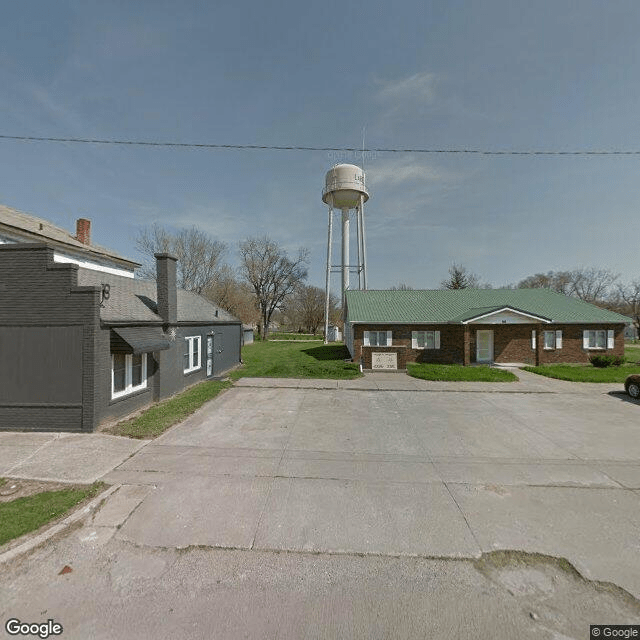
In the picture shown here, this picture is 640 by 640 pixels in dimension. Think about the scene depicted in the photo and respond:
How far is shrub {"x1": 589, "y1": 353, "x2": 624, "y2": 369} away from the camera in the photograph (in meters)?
19.0

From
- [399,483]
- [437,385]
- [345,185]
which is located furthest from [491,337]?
[345,185]

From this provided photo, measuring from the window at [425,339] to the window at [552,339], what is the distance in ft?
23.5

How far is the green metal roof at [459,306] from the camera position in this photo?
20953mm

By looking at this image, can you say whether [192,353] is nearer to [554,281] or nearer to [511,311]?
[511,311]

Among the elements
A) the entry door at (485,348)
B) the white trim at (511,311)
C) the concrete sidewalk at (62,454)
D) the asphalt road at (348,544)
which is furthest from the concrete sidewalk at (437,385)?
the concrete sidewalk at (62,454)

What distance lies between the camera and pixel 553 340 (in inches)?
823

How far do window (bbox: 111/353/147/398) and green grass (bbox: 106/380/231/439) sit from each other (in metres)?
0.84

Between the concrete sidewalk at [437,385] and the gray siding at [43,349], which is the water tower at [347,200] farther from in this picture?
the gray siding at [43,349]

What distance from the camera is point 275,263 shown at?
5053 centimetres

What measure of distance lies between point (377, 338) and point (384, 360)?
2.98m

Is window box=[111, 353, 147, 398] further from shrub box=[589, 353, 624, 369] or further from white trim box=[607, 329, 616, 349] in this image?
white trim box=[607, 329, 616, 349]

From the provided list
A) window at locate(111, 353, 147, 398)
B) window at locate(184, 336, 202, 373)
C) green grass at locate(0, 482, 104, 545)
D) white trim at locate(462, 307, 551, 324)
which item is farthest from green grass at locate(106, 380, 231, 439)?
white trim at locate(462, 307, 551, 324)

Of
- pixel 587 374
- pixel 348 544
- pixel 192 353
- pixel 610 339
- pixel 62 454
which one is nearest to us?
pixel 348 544

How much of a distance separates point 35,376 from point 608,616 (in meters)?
10.8
